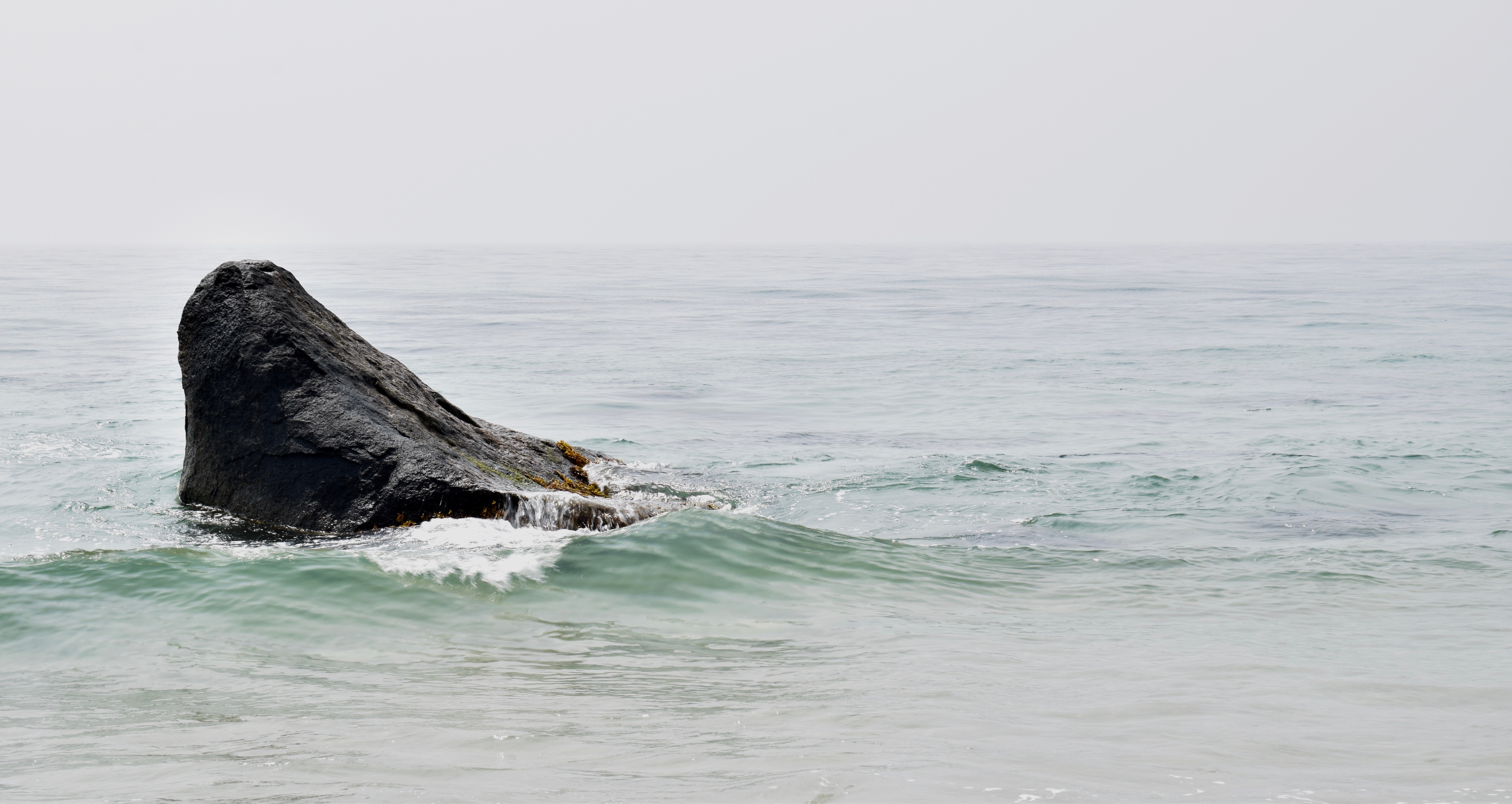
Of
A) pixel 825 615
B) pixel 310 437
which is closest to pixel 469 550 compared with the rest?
pixel 310 437

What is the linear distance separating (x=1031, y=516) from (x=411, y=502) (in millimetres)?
4994

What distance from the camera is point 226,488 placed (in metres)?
8.26

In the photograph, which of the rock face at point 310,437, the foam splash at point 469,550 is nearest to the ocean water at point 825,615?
the foam splash at point 469,550

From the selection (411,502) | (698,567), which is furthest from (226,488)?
(698,567)

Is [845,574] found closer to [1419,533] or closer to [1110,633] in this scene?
[1110,633]

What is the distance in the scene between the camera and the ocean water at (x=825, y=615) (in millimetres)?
4172

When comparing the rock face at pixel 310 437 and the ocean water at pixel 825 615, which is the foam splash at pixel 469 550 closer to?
the ocean water at pixel 825 615

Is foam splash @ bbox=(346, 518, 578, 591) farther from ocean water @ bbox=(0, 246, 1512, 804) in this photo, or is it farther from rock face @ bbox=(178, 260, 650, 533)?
rock face @ bbox=(178, 260, 650, 533)

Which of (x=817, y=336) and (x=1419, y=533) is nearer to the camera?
(x=1419, y=533)

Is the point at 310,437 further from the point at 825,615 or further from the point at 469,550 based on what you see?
the point at 825,615

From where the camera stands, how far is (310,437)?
782cm

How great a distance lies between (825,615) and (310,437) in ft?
12.7

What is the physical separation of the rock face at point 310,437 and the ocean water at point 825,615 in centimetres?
24

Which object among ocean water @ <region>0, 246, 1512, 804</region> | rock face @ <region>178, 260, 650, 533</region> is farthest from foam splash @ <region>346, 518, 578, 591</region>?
rock face @ <region>178, 260, 650, 533</region>
